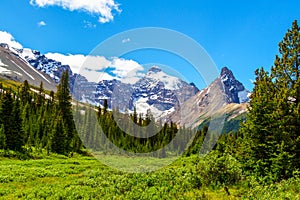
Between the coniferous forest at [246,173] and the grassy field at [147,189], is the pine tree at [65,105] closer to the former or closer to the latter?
the coniferous forest at [246,173]

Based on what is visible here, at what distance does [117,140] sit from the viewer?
90.6 metres

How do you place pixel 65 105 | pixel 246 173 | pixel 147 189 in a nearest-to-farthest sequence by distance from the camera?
pixel 147 189
pixel 246 173
pixel 65 105

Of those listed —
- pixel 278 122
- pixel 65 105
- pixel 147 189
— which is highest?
pixel 65 105

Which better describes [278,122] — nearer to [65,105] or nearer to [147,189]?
[147,189]

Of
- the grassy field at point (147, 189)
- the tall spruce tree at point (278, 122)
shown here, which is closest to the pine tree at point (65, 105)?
the grassy field at point (147, 189)

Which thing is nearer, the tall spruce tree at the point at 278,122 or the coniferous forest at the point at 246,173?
the coniferous forest at the point at 246,173

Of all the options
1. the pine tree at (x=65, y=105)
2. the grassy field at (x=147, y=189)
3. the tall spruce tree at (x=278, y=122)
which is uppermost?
the pine tree at (x=65, y=105)

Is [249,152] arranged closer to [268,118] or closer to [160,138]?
[268,118]

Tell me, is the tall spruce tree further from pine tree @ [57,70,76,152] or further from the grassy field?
pine tree @ [57,70,76,152]

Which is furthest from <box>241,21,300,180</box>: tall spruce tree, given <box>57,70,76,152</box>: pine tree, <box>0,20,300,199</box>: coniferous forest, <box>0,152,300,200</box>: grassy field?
<box>57,70,76,152</box>: pine tree

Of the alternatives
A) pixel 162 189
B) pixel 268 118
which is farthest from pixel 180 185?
pixel 268 118

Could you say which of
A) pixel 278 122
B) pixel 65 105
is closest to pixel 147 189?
pixel 278 122

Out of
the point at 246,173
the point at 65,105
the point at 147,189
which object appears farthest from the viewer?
the point at 65,105

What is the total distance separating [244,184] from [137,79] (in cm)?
1189
